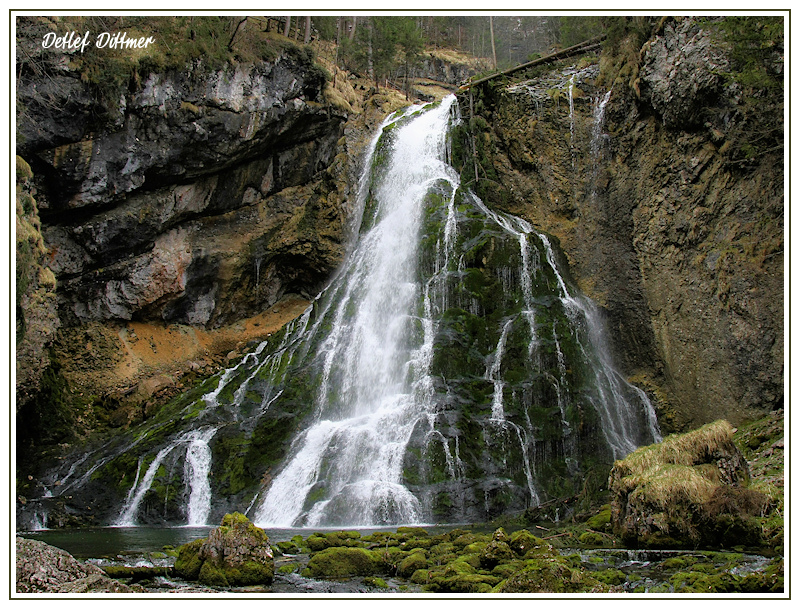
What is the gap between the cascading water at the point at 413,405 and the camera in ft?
48.5

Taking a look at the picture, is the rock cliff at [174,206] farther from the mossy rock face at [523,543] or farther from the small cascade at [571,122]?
the mossy rock face at [523,543]

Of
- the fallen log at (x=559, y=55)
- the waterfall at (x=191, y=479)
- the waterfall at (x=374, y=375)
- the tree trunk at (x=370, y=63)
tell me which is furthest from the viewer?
the tree trunk at (x=370, y=63)

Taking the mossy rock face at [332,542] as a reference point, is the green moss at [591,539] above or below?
above

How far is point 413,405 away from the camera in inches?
642

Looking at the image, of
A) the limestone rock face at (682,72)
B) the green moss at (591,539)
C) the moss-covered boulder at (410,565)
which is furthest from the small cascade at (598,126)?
the moss-covered boulder at (410,565)

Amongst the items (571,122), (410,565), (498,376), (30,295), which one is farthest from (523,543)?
(571,122)

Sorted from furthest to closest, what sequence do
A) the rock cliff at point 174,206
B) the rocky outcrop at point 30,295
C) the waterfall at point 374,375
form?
the rock cliff at point 174,206 → the waterfall at point 374,375 → the rocky outcrop at point 30,295

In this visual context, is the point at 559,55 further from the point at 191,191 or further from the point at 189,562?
the point at 189,562

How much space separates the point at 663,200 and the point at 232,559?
16.7m

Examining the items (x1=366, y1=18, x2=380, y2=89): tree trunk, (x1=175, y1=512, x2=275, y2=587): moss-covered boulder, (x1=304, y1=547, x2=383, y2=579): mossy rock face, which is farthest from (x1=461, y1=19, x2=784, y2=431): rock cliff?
(x1=175, y1=512, x2=275, y2=587): moss-covered boulder

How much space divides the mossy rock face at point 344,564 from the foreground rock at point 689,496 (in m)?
3.97

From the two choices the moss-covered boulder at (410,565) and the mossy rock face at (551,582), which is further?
the moss-covered boulder at (410,565)

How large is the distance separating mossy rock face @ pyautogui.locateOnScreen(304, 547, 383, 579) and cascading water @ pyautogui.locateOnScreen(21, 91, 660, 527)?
4.86 meters

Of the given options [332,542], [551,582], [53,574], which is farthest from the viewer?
[332,542]
